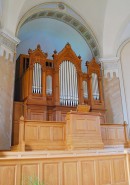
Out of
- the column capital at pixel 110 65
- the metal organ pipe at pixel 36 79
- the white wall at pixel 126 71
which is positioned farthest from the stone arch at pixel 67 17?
the metal organ pipe at pixel 36 79

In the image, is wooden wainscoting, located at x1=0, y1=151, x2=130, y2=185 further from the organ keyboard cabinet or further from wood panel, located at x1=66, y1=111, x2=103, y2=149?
the organ keyboard cabinet

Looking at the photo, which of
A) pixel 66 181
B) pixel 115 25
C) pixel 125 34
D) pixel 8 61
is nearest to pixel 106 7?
pixel 115 25

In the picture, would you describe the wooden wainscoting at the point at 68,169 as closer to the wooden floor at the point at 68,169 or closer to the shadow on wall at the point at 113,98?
the wooden floor at the point at 68,169

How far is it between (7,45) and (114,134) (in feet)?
15.8

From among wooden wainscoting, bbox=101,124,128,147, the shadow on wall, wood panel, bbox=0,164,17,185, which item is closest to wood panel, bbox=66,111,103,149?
wooden wainscoting, bbox=101,124,128,147

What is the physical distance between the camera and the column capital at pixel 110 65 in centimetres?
929

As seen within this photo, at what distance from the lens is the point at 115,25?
9273mm

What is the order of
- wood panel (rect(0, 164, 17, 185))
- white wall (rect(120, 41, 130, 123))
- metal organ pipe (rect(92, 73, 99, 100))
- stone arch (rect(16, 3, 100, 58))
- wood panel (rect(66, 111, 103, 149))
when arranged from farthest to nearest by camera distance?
1. stone arch (rect(16, 3, 100, 58))
2. white wall (rect(120, 41, 130, 123))
3. metal organ pipe (rect(92, 73, 99, 100))
4. wood panel (rect(66, 111, 103, 149))
5. wood panel (rect(0, 164, 17, 185))

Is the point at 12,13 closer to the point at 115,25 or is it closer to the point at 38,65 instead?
the point at 38,65

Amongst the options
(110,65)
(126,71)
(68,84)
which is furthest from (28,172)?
(126,71)

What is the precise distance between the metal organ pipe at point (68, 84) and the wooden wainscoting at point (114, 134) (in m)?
1.48

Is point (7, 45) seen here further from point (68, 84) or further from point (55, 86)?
point (68, 84)

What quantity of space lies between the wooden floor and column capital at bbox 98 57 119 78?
491cm

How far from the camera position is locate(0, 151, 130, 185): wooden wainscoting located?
151 inches
